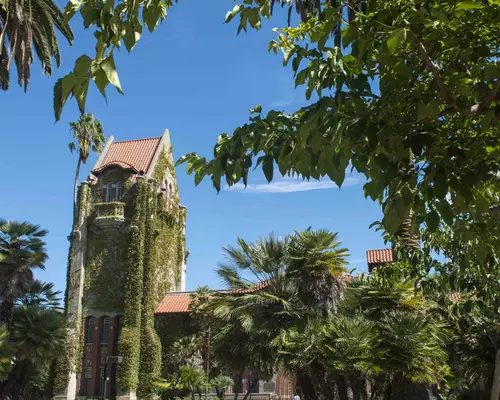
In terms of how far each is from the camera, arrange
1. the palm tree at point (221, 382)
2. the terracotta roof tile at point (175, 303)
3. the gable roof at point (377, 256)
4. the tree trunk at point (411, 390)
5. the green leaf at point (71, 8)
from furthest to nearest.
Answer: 1. the gable roof at point (377, 256)
2. the terracotta roof tile at point (175, 303)
3. the palm tree at point (221, 382)
4. the tree trunk at point (411, 390)
5. the green leaf at point (71, 8)

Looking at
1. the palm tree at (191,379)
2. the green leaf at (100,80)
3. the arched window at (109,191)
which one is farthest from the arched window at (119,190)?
the green leaf at (100,80)

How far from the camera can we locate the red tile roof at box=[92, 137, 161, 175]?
42.8m

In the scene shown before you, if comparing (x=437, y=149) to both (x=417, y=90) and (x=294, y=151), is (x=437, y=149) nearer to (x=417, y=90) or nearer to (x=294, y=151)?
(x=417, y=90)

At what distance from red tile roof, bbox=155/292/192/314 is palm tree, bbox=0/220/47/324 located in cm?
1016

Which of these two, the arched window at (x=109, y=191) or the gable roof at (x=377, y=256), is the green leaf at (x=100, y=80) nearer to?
the gable roof at (x=377, y=256)

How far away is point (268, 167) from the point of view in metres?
3.74

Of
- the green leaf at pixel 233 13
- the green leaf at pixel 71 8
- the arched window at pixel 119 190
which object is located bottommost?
the green leaf at pixel 71 8

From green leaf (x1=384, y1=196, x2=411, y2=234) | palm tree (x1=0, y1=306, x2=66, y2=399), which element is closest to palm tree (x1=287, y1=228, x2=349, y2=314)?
palm tree (x1=0, y1=306, x2=66, y2=399)

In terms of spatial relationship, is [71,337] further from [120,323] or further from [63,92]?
[63,92]

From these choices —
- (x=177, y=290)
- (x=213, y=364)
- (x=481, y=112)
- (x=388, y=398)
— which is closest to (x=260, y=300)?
(x=388, y=398)

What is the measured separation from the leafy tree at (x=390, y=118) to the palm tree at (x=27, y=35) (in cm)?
1438

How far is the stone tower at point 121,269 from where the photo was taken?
124 feet

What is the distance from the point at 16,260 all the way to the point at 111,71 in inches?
1268

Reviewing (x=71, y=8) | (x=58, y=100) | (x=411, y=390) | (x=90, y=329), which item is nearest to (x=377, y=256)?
(x=90, y=329)
